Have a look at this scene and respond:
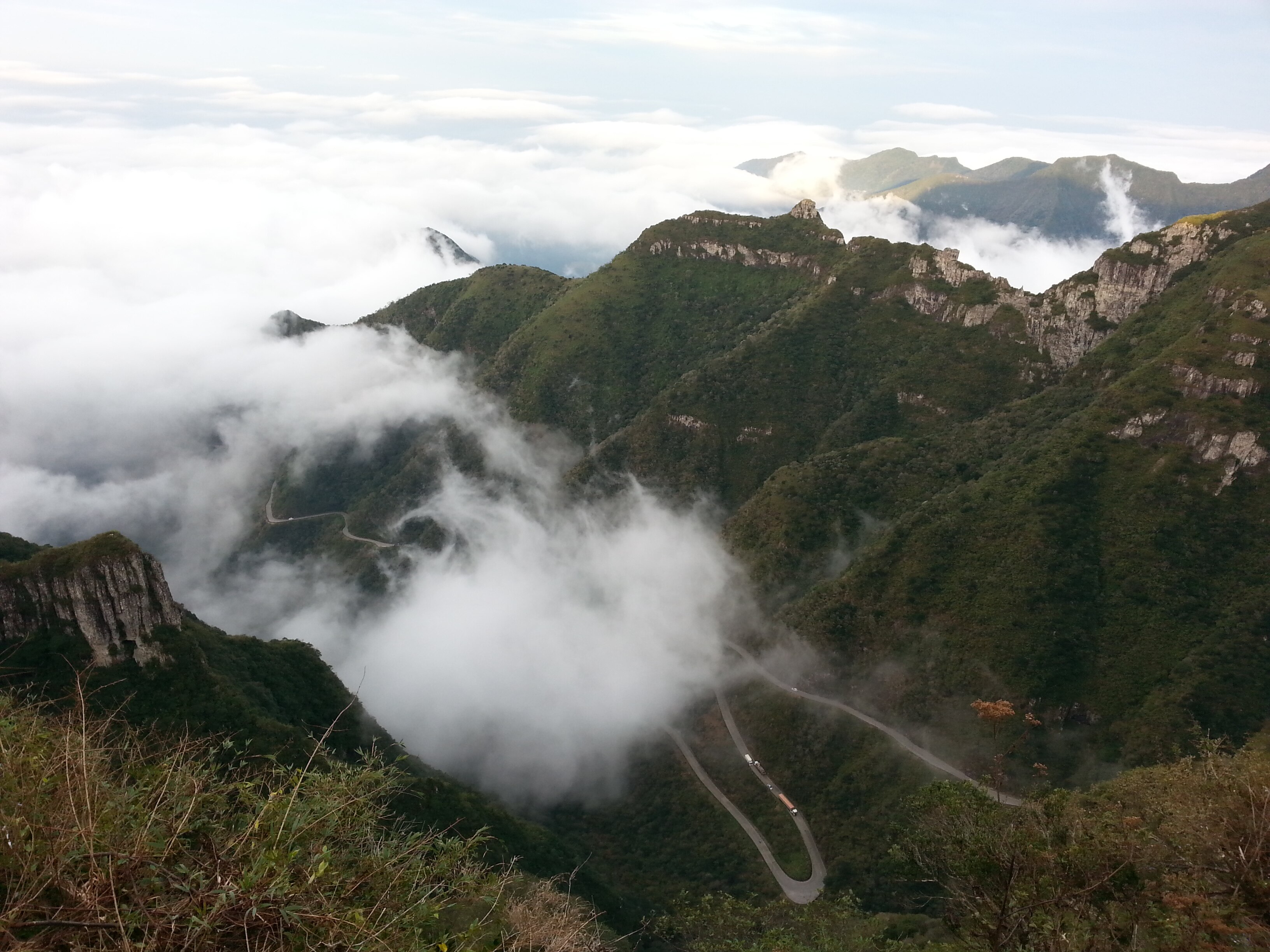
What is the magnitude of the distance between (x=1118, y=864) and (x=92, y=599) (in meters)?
64.6

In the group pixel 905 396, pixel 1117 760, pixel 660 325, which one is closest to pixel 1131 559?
pixel 1117 760

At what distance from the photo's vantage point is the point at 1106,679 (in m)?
82.1

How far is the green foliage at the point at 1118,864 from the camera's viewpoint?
67.7ft

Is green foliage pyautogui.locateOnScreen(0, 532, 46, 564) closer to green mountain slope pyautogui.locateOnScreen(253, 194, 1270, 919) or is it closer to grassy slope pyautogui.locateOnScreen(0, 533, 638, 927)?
grassy slope pyautogui.locateOnScreen(0, 533, 638, 927)

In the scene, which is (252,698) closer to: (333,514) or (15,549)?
(15,549)

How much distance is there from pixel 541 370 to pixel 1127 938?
165 meters

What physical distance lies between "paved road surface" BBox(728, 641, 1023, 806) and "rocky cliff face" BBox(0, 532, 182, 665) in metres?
71.4

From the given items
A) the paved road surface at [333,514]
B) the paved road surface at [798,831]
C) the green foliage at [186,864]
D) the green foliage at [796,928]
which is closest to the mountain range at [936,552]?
the paved road surface at [798,831]

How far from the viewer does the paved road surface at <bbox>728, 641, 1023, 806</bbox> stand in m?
81.2

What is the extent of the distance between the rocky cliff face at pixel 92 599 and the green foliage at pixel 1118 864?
2202 inches

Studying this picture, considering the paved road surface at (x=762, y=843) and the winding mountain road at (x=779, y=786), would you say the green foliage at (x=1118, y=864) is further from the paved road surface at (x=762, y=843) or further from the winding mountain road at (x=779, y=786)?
the paved road surface at (x=762, y=843)

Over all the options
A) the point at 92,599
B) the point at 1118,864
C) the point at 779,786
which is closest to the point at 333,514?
the point at 779,786

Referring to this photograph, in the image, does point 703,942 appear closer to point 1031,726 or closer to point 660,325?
point 1031,726

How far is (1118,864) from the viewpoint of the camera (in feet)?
94.2
